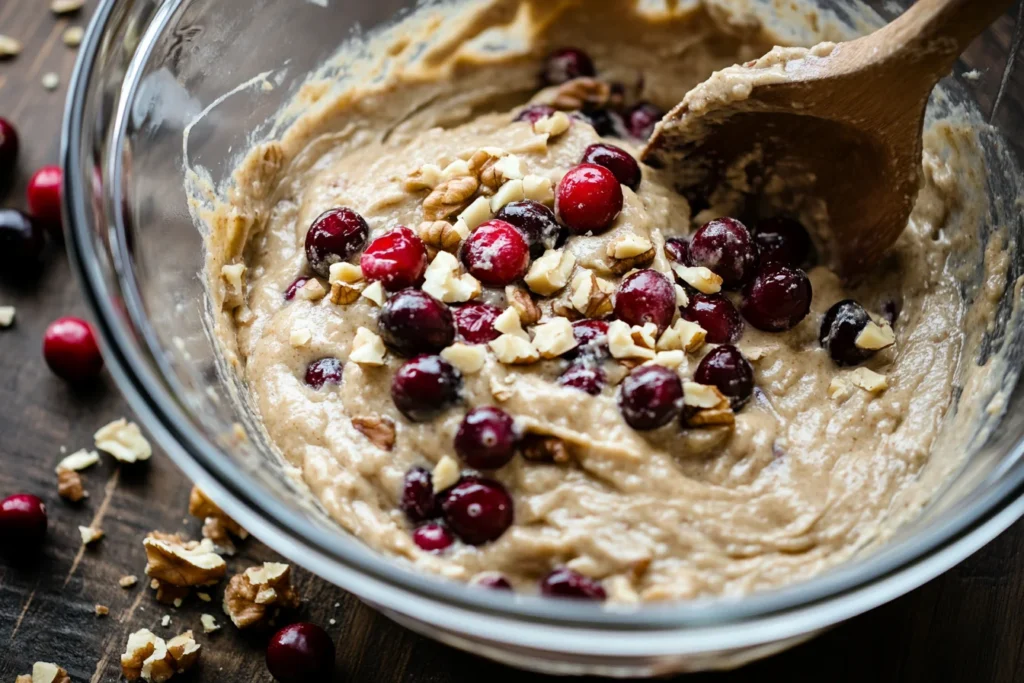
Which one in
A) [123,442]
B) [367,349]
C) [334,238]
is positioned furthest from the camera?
[123,442]

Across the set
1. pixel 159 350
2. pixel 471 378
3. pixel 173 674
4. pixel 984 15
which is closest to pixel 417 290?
pixel 471 378

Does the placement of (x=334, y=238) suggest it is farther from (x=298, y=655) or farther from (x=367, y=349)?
(x=298, y=655)

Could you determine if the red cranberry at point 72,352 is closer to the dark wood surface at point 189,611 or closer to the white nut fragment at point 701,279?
the dark wood surface at point 189,611

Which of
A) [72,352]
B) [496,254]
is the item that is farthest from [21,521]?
[496,254]

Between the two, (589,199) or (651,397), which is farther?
(589,199)

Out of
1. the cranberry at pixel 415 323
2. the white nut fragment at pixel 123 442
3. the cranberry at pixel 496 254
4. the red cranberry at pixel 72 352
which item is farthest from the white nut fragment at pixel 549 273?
the red cranberry at pixel 72 352

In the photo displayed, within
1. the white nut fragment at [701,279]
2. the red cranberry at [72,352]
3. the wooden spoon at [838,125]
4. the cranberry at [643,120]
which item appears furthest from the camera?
the cranberry at [643,120]

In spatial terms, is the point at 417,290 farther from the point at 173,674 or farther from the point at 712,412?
the point at 173,674
